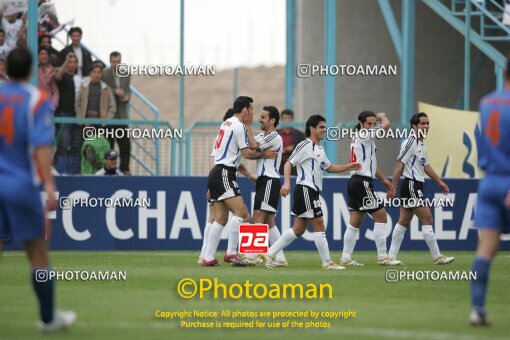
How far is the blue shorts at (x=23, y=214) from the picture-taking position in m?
8.88

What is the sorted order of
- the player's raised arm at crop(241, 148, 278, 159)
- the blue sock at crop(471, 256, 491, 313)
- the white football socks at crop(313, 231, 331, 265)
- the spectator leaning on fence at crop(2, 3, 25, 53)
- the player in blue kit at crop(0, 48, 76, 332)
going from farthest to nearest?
the spectator leaning on fence at crop(2, 3, 25, 53) < the player's raised arm at crop(241, 148, 278, 159) < the white football socks at crop(313, 231, 331, 265) < the blue sock at crop(471, 256, 491, 313) < the player in blue kit at crop(0, 48, 76, 332)

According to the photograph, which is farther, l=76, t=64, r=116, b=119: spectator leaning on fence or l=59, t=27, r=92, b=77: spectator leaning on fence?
l=59, t=27, r=92, b=77: spectator leaning on fence

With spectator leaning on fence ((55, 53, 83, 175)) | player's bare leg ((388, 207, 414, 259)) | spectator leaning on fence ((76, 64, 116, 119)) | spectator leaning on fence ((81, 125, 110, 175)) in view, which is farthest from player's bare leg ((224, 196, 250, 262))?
spectator leaning on fence ((76, 64, 116, 119))

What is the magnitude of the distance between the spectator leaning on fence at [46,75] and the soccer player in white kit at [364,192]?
631cm

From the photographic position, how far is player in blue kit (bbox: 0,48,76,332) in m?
8.85

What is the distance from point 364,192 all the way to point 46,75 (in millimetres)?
6813

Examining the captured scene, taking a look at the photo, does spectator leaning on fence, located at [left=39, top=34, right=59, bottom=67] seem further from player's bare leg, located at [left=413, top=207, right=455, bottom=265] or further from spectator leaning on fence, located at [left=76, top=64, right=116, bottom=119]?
player's bare leg, located at [left=413, top=207, right=455, bottom=265]

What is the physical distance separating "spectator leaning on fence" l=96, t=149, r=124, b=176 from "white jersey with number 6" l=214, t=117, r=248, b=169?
4622 millimetres

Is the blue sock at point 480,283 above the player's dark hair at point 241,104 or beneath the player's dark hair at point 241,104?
beneath

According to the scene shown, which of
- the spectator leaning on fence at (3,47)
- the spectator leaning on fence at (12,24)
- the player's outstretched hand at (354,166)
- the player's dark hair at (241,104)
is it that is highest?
the spectator leaning on fence at (12,24)

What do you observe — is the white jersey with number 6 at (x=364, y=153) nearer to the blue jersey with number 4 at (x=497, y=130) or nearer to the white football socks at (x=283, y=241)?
the white football socks at (x=283, y=241)

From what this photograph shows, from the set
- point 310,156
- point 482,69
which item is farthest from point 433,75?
point 310,156

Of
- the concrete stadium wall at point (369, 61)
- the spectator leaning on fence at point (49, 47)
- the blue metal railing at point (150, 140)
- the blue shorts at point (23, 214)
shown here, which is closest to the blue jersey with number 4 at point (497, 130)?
the blue shorts at point (23, 214)

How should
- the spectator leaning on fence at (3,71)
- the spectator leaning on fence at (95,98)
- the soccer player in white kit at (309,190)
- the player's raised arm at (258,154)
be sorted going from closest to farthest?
the soccer player in white kit at (309,190) < the player's raised arm at (258,154) < the spectator leaning on fence at (3,71) < the spectator leaning on fence at (95,98)
